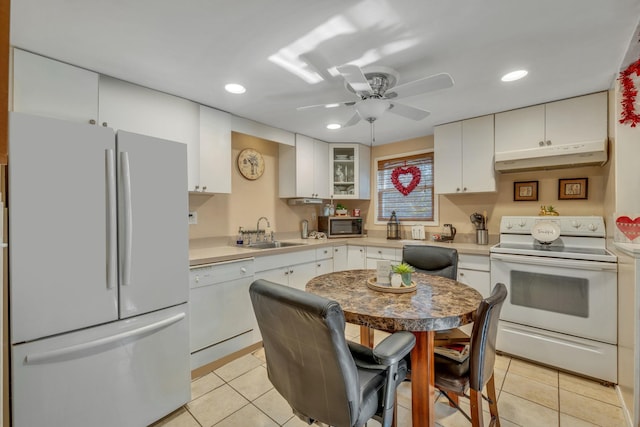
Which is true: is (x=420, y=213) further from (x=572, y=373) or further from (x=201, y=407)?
(x=201, y=407)

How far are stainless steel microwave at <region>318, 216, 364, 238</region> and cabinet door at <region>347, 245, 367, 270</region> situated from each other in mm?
361

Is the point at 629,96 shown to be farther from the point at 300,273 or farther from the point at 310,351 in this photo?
the point at 300,273

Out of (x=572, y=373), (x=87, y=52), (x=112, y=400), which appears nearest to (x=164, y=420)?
(x=112, y=400)

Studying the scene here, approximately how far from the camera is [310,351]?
1116mm

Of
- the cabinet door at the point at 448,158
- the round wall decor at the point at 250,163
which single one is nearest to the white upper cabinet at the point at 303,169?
the round wall decor at the point at 250,163

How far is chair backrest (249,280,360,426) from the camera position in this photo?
104cm

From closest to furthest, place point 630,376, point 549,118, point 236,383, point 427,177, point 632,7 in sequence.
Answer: point 632,7
point 630,376
point 236,383
point 549,118
point 427,177

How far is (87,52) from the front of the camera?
182cm

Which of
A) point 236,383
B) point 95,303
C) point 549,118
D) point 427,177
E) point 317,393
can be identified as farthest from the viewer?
point 427,177

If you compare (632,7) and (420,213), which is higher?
(632,7)

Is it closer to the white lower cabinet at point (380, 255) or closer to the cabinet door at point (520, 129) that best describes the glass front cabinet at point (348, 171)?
the white lower cabinet at point (380, 255)

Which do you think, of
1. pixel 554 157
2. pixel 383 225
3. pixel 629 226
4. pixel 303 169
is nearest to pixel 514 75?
pixel 554 157

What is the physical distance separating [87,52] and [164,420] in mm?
2363

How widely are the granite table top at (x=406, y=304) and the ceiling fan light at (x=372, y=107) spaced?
1.17m
